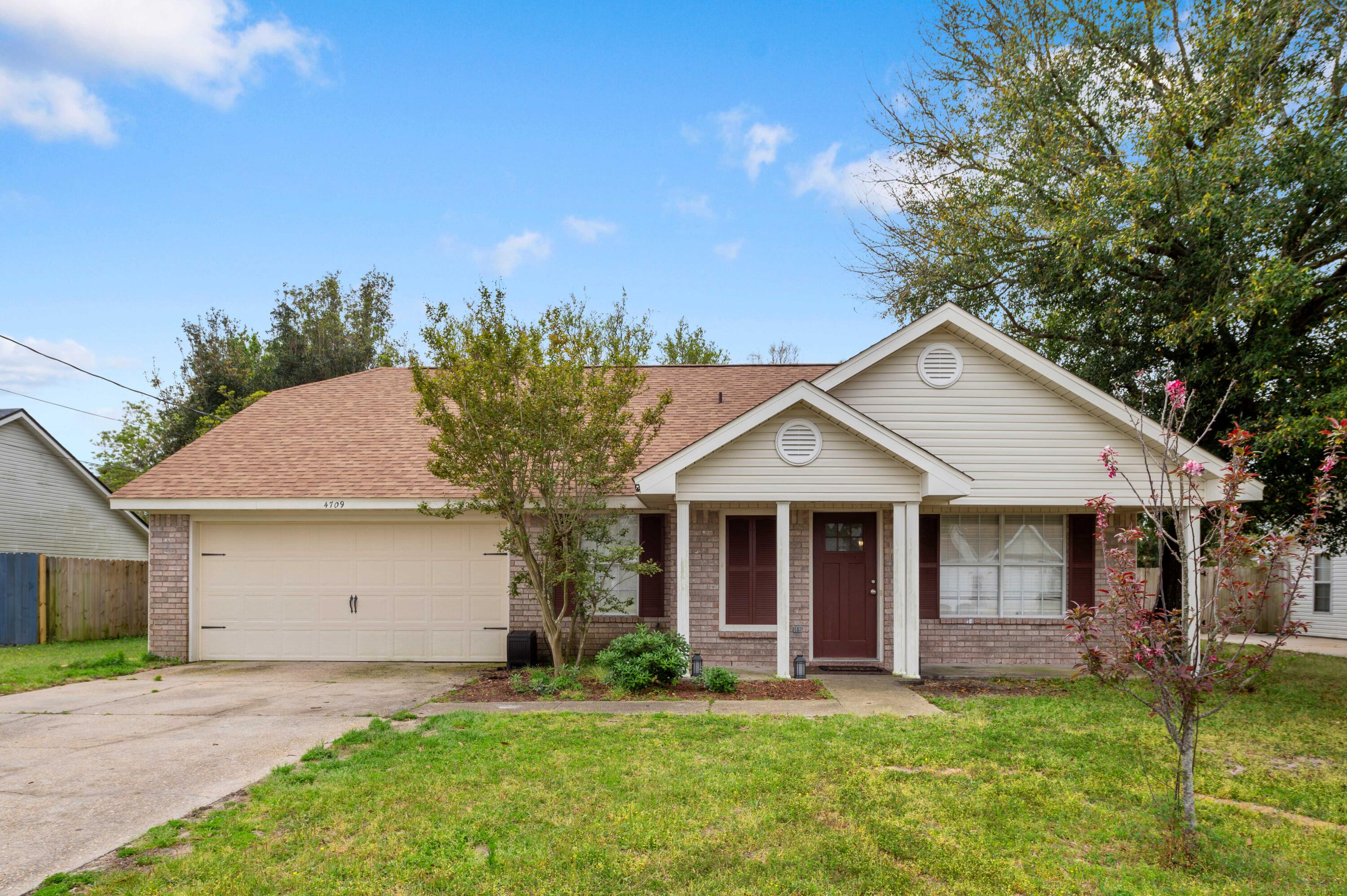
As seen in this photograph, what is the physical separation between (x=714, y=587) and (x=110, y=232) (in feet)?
55.3

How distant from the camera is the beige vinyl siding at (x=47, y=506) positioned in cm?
1911

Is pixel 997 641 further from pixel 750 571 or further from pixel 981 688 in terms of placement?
pixel 750 571

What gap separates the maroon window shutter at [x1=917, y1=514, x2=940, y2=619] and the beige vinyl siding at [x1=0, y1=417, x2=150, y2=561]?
20.8 meters

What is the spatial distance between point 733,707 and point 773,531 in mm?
3381

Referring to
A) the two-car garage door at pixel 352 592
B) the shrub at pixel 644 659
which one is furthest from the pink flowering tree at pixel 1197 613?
the two-car garage door at pixel 352 592

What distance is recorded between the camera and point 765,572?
36.1 feet

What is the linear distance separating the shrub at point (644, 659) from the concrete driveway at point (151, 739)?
7.47ft

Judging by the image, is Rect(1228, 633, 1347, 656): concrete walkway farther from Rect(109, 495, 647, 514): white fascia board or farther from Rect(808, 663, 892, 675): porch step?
Rect(109, 495, 647, 514): white fascia board

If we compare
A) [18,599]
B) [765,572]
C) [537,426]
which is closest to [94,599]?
[18,599]

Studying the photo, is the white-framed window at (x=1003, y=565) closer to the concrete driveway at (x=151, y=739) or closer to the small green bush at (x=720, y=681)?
the small green bush at (x=720, y=681)

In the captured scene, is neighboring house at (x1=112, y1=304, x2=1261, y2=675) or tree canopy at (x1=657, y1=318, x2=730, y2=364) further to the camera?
tree canopy at (x1=657, y1=318, x2=730, y2=364)

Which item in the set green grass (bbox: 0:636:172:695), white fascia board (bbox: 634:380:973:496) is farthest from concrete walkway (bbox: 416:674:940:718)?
green grass (bbox: 0:636:172:695)

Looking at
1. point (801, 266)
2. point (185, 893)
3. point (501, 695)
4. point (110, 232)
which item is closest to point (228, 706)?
point (501, 695)

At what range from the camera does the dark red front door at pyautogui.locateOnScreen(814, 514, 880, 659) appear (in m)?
11.1
